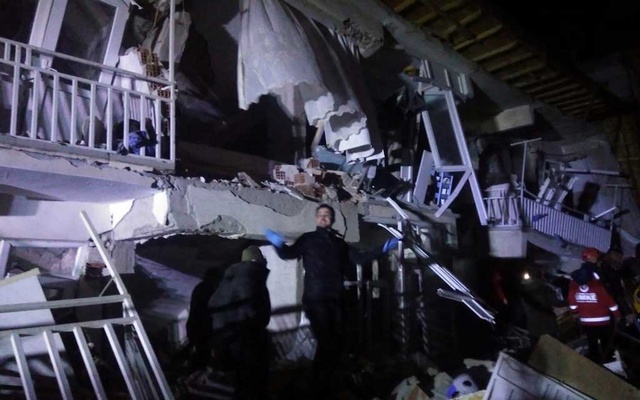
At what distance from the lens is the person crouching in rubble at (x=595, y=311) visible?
19.1 ft

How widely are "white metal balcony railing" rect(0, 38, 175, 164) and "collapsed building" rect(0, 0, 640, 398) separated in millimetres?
26

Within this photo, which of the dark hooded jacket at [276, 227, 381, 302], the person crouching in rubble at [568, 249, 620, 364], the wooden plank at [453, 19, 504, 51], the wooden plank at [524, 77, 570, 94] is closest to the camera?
the dark hooded jacket at [276, 227, 381, 302]

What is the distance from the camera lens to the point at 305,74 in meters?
4.73

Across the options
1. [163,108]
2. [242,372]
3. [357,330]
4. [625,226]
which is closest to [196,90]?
[163,108]

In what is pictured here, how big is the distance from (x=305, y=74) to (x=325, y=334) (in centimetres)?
286

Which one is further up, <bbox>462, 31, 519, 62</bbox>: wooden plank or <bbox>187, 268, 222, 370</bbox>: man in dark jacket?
<bbox>462, 31, 519, 62</bbox>: wooden plank

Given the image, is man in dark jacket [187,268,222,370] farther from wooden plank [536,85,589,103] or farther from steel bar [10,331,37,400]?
wooden plank [536,85,589,103]

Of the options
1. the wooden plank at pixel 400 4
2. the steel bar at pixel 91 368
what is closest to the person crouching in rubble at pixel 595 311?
the wooden plank at pixel 400 4

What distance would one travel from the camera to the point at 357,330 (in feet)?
23.0

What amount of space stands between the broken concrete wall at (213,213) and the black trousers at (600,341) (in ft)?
14.4

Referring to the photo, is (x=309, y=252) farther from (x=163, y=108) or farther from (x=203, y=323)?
(x=163, y=108)

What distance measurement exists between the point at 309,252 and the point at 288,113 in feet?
9.86

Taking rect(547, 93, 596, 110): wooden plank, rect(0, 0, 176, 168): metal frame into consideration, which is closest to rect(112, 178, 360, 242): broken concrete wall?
rect(0, 0, 176, 168): metal frame

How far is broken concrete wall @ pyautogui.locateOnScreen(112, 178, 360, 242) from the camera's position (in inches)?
166
